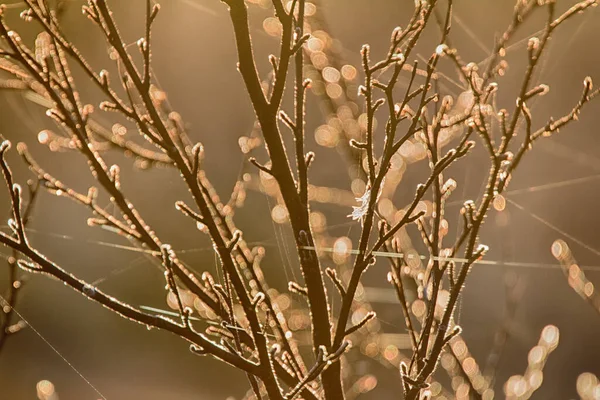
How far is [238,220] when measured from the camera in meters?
5.15

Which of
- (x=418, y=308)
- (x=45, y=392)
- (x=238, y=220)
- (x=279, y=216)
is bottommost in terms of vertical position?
(x=238, y=220)

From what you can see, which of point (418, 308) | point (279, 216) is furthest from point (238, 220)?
point (418, 308)

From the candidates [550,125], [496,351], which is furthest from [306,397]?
[496,351]

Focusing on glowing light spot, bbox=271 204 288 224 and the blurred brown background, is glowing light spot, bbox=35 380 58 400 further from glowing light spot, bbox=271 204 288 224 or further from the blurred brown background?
the blurred brown background

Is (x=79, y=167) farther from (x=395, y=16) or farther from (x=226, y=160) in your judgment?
(x=395, y=16)

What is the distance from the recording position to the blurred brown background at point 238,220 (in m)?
4.16

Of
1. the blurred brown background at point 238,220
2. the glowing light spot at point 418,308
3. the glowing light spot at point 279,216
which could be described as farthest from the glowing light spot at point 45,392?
the blurred brown background at point 238,220

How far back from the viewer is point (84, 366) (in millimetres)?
5637

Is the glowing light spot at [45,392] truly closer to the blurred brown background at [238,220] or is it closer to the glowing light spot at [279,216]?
the glowing light spot at [279,216]

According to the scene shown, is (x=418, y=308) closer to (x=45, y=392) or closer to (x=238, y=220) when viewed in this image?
(x=45, y=392)

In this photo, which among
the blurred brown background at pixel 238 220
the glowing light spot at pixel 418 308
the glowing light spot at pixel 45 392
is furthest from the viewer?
the blurred brown background at pixel 238 220

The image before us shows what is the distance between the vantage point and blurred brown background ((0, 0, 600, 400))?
13.7ft

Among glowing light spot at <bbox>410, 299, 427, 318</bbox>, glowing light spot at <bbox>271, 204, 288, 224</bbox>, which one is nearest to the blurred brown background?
glowing light spot at <bbox>271, 204, 288, 224</bbox>

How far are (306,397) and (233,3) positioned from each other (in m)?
0.76
